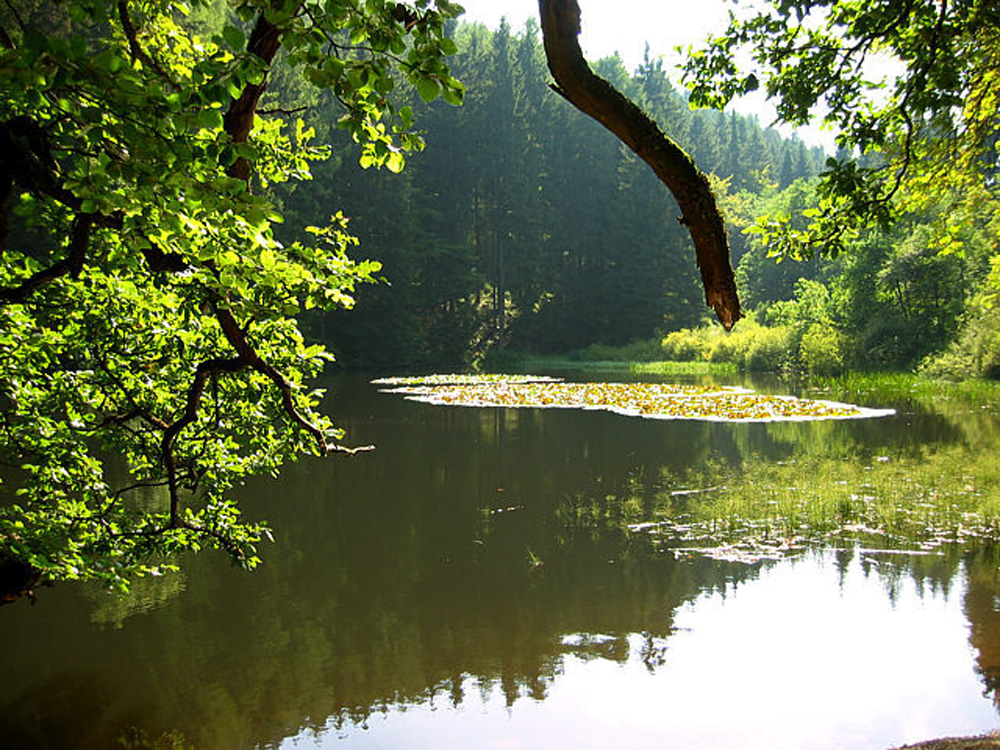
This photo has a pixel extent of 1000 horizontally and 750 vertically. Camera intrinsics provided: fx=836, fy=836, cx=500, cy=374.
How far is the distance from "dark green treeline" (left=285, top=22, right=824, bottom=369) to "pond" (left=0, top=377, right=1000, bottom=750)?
34.4 metres

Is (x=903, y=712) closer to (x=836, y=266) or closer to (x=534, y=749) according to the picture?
(x=534, y=749)

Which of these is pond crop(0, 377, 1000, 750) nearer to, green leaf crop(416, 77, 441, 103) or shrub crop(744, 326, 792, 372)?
green leaf crop(416, 77, 441, 103)

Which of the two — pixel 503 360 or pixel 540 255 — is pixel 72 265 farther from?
pixel 540 255

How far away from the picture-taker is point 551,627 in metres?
6.37

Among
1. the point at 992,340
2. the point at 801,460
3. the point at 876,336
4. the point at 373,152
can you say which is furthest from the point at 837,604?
the point at 876,336

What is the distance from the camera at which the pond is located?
5.04 m

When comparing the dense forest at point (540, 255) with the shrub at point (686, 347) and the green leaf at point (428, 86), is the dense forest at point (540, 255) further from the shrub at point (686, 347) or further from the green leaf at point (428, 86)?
the green leaf at point (428, 86)

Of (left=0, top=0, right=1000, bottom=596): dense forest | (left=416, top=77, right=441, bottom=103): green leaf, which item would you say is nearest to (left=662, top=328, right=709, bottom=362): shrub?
(left=0, top=0, right=1000, bottom=596): dense forest

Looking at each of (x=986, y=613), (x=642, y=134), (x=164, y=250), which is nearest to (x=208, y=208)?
(x=164, y=250)

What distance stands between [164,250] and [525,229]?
50026 millimetres

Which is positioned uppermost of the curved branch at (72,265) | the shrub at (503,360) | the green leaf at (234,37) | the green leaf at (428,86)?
the shrub at (503,360)

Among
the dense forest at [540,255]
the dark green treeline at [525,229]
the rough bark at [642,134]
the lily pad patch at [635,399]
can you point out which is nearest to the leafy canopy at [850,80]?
the rough bark at [642,134]

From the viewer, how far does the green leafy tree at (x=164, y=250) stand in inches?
91.3

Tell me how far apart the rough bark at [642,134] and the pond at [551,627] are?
3237mm
